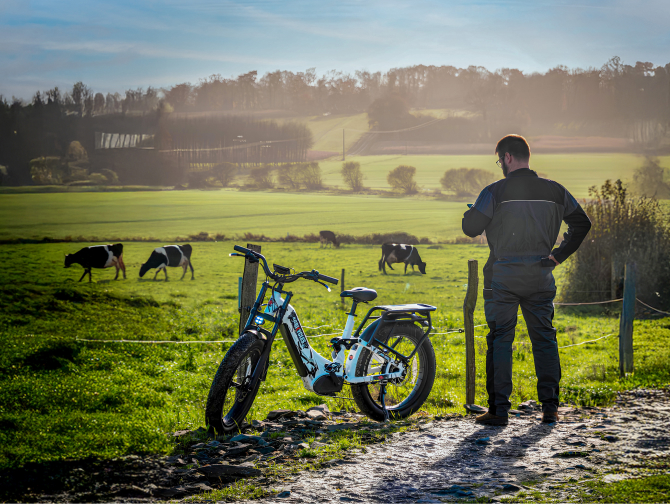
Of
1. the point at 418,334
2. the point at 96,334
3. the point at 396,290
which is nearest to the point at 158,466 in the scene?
the point at 418,334

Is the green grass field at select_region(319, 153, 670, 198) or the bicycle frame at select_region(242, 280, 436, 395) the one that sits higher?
the green grass field at select_region(319, 153, 670, 198)

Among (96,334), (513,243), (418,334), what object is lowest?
(96,334)

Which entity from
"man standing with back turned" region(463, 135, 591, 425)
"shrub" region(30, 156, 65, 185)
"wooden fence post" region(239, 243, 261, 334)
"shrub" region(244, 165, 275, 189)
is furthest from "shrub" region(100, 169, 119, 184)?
"man standing with back turned" region(463, 135, 591, 425)

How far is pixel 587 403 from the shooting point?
5934 millimetres

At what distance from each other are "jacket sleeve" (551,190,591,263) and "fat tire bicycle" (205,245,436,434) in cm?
136

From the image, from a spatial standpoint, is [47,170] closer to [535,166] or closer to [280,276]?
[280,276]

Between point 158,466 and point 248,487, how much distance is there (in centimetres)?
89

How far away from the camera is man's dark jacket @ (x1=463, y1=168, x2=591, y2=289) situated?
188 inches

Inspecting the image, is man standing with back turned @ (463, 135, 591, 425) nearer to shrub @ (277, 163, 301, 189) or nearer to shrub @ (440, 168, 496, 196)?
shrub @ (440, 168, 496, 196)

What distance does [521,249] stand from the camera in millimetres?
4789

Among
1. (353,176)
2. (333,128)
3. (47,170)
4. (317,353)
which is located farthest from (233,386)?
(47,170)

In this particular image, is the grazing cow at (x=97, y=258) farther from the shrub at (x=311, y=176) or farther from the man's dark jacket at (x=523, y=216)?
the man's dark jacket at (x=523, y=216)

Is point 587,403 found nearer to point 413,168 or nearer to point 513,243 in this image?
point 513,243

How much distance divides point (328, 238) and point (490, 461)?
11585 millimetres
